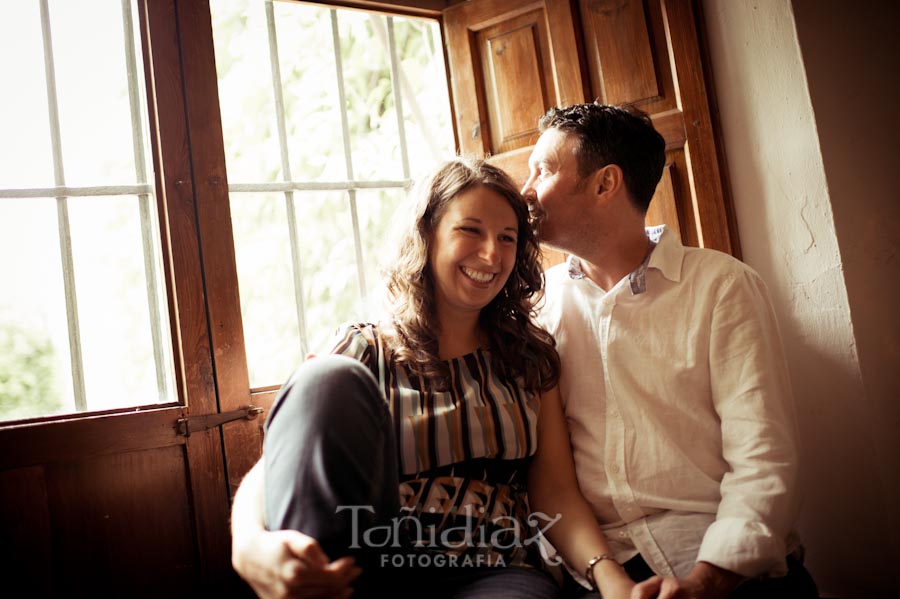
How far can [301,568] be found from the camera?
39.2 inches

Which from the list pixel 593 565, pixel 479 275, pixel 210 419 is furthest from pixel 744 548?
pixel 210 419

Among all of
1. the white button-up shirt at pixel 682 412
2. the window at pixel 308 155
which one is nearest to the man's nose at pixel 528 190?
the white button-up shirt at pixel 682 412

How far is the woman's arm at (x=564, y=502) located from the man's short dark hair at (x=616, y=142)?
1.91 ft

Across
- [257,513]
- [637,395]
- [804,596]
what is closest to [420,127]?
[637,395]

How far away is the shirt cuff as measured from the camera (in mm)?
1286

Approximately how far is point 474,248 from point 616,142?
1.65ft

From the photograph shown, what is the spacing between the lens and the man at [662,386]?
1357mm

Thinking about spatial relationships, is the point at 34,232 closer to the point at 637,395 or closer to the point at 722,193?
the point at 637,395

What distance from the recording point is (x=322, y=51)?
2.42m

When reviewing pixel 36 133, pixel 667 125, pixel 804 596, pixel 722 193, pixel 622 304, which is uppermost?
pixel 36 133

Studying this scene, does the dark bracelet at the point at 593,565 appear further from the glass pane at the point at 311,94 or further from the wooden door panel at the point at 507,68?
the glass pane at the point at 311,94

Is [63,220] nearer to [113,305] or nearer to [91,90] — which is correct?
[113,305]

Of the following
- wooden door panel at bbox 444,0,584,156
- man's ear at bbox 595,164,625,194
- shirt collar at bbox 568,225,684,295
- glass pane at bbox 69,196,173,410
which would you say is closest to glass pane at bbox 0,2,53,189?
glass pane at bbox 69,196,173,410

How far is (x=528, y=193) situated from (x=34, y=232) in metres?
1.32
